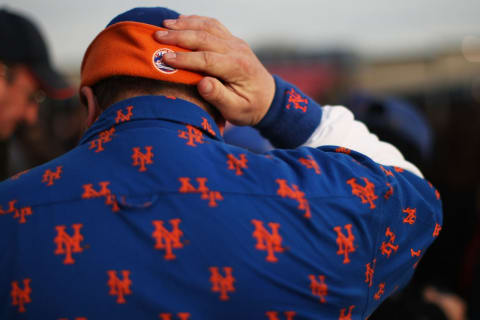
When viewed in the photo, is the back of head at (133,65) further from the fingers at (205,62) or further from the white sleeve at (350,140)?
the white sleeve at (350,140)

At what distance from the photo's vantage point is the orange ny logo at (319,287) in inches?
38.8

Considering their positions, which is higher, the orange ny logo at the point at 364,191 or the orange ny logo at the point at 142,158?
the orange ny logo at the point at 142,158

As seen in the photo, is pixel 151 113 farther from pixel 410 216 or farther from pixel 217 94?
pixel 410 216

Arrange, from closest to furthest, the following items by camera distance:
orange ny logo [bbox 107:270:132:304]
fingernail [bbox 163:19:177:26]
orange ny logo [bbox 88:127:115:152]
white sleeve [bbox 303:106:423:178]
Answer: orange ny logo [bbox 107:270:132:304] → orange ny logo [bbox 88:127:115:152] → fingernail [bbox 163:19:177:26] → white sleeve [bbox 303:106:423:178]

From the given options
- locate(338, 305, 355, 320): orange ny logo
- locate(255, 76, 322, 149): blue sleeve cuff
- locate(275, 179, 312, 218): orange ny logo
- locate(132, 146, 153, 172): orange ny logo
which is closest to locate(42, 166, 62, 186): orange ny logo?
locate(132, 146, 153, 172): orange ny logo

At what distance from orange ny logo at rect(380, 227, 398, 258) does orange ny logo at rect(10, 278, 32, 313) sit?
2.58ft

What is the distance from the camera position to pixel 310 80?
10688 millimetres

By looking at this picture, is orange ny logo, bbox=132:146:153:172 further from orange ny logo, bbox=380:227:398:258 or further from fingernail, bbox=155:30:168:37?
orange ny logo, bbox=380:227:398:258

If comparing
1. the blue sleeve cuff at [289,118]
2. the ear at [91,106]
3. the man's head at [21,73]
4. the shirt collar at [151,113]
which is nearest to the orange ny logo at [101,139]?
the shirt collar at [151,113]

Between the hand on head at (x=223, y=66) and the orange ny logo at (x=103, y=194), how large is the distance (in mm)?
318

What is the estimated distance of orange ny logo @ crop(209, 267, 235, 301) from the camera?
36.4 inches

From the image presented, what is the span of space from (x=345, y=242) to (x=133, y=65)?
0.62 metres

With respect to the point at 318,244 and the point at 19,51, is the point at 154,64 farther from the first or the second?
the point at 19,51

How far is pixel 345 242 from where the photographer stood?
1.01 meters
